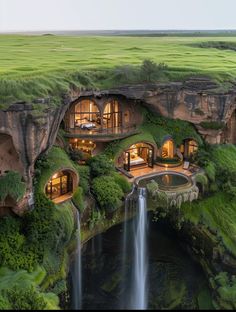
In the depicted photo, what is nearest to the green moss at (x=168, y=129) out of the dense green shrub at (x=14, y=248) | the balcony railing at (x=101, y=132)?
the balcony railing at (x=101, y=132)

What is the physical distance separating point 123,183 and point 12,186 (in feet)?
32.2

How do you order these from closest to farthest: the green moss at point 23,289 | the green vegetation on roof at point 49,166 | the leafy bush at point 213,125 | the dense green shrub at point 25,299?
the dense green shrub at point 25,299 → the green moss at point 23,289 → the green vegetation on roof at point 49,166 → the leafy bush at point 213,125

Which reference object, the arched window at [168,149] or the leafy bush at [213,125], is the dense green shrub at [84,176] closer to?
the arched window at [168,149]

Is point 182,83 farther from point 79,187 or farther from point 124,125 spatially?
point 79,187

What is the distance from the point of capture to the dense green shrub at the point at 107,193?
32.7 metres

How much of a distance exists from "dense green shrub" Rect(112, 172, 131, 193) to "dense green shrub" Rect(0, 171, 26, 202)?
877 centimetres

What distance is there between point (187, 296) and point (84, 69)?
20.5 metres

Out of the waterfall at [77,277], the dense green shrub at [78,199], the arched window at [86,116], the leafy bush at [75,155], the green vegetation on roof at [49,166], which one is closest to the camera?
the green vegetation on roof at [49,166]

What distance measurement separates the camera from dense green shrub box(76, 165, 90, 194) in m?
33.4

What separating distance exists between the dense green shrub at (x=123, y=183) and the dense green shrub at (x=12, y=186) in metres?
8.77

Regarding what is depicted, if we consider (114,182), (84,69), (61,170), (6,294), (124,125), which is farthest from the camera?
(124,125)

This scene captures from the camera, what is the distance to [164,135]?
4003cm

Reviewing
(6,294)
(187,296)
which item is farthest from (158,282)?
(6,294)

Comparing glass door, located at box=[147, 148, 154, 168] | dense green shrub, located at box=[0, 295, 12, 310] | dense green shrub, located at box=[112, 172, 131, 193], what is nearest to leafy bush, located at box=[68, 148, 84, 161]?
dense green shrub, located at box=[112, 172, 131, 193]
